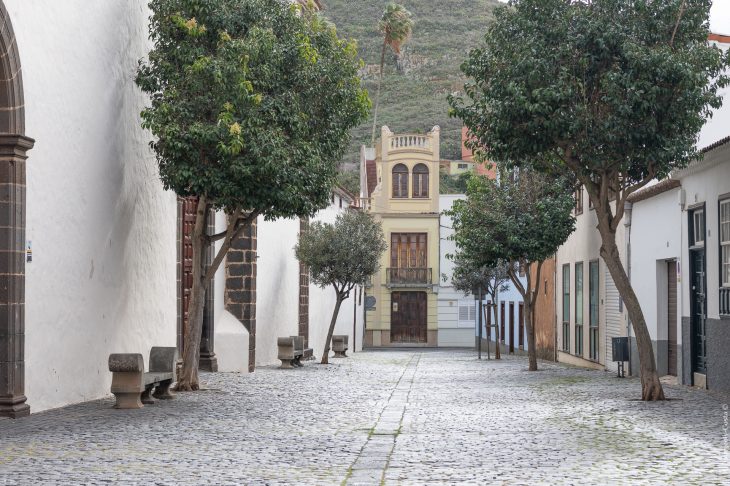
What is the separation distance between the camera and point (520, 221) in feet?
89.3

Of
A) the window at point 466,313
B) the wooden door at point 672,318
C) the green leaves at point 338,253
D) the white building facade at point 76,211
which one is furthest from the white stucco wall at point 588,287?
the window at point 466,313

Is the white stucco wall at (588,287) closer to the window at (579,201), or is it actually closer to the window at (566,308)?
the window at (579,201)

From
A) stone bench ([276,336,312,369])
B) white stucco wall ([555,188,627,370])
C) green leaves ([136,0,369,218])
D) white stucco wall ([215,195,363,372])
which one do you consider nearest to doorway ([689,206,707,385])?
white stucco wall ([555,188,627,370])

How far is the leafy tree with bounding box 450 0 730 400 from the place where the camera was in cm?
1588

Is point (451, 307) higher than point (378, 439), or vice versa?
point (451, 307)

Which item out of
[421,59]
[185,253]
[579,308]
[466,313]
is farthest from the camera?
[421,59]

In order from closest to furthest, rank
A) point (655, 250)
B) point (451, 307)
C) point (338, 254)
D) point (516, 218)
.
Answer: point (655, 250) < point (516, 218) < point (338, 254) < point (451, 307)

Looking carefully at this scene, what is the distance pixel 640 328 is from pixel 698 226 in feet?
12.8

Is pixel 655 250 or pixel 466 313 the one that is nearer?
pixel 655 250

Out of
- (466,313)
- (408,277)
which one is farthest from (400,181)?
(466,313)

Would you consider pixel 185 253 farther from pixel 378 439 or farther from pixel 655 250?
pixel 378 439

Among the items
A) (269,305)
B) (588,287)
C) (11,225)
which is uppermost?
(11,225)

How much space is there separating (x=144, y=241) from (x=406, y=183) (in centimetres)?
4274

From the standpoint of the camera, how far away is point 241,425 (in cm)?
1256
